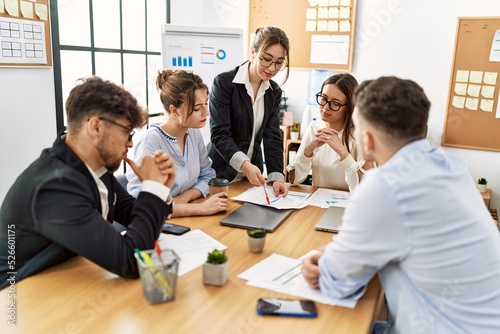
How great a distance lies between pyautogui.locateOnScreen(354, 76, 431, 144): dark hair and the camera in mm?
1107

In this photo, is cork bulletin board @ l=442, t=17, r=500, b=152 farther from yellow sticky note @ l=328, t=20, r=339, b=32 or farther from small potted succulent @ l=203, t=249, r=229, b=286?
small potted succulent @ l=203, t=249, r=229, b=286

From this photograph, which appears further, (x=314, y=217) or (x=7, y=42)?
(x=7, y=42)

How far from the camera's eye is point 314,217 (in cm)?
184

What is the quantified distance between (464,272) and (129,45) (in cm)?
346

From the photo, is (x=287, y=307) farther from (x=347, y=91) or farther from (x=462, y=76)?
(x=462, y=76)

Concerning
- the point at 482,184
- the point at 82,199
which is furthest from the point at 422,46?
the point at 82,199

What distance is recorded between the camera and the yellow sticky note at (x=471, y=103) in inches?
144

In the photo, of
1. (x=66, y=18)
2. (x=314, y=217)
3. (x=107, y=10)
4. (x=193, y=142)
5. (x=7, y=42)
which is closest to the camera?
(x=314, y=217)

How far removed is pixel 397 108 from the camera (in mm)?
1103

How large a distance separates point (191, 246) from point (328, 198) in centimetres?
87

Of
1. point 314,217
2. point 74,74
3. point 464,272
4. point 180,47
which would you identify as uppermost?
point 180,47

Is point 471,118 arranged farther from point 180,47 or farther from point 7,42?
point 7,42

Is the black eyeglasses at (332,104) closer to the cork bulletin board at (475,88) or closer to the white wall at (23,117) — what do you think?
the white wall at (23,117)

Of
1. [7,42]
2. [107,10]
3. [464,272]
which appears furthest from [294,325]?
[107,10]
